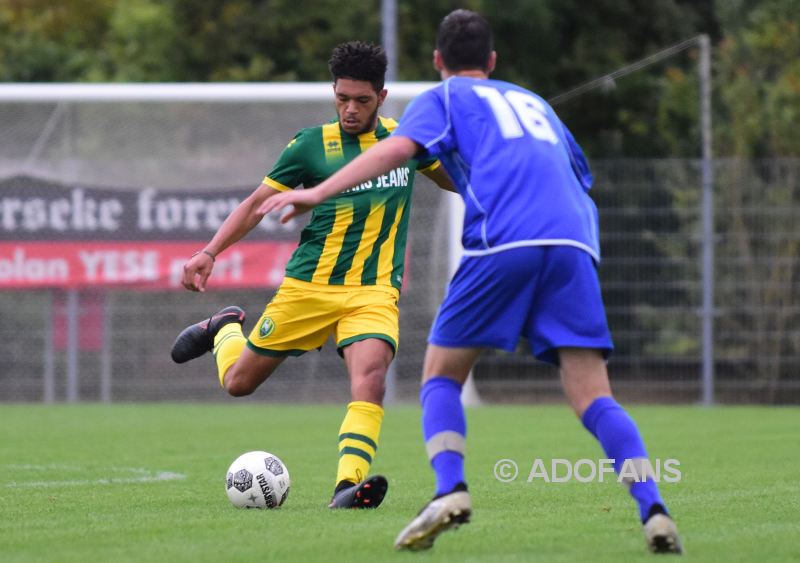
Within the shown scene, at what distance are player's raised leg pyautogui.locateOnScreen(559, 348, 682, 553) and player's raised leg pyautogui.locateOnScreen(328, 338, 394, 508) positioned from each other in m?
1.61

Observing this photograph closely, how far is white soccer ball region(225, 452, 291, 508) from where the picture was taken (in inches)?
263

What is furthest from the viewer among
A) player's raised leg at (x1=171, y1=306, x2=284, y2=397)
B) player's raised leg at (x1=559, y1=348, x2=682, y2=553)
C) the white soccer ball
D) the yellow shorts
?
player's raised leg at (x1=171, y1=306, x2=284, y2=397)

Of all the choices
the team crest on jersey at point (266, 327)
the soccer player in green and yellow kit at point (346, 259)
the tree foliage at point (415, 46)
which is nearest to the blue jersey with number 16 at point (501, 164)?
the soccer player in green and yellow kit at point (346, 259)

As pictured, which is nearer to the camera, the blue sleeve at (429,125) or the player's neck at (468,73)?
the blue sleeve at (429,125)

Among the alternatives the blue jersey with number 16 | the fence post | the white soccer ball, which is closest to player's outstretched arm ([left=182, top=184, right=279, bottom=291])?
the white soccer ball

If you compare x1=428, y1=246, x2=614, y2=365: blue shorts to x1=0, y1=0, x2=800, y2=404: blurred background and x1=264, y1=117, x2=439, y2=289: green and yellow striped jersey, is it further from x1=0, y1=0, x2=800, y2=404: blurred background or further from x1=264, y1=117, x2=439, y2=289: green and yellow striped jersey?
x1=0, y1=0, x2=800, y2=404: blurred background

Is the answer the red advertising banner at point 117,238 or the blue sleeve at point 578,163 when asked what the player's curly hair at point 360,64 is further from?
the red advertising banner at point 117,238

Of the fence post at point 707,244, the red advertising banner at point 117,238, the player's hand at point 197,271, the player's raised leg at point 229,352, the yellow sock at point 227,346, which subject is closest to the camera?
the player's hand at point 197,271

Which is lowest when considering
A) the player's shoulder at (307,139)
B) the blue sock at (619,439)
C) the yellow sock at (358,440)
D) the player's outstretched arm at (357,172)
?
the yellow sock at (358,440)

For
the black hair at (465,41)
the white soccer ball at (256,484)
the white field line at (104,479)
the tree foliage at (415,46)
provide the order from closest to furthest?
the black hair at (465,41) < the white soccer ball at (256,484) < the white field line at (104,479) < the tree foliage at (415,46)

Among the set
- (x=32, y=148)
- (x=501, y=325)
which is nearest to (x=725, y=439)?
(x=501, y=325)

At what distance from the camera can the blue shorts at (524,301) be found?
5.15 metres

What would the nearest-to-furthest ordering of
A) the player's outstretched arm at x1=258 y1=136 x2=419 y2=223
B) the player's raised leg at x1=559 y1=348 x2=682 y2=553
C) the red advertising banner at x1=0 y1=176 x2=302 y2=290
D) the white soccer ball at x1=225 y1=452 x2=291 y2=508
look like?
the player's raised leg at x1=559 y1=348 x2=682 y2=553
the player's outstretched arm at x1=258 y1=136 x2=419 y2=223
the white soccer ball at x1=225 y1=452 x2=291 y2=508
the red advertising banner at x1=0 y1=176 x2=302 y2=290

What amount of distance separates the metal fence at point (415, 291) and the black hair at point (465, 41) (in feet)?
36.3
